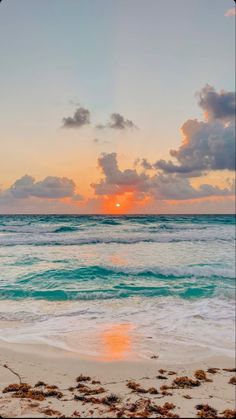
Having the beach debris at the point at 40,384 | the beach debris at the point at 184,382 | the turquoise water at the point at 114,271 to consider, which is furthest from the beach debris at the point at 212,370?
the turquoise water at the point at 114,271

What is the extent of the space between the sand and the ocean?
0.49 m

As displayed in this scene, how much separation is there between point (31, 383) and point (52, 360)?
1008 millimetres

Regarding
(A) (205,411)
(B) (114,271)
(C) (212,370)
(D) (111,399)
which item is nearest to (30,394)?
(D) (111,399)

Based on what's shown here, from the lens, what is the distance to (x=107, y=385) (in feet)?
18.6

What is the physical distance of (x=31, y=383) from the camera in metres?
5.72

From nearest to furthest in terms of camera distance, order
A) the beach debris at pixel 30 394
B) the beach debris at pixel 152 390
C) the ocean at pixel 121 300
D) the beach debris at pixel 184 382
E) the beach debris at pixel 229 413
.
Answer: the beach debris at pixel 229 413 < the beach debris at pixel 30 394 < the beach debris at pixel 152 390 < the beach debris at pixel 184 382 < the ocean at pixel 121 300

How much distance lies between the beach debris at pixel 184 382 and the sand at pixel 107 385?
0.08 m

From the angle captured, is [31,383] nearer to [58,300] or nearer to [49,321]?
[49,321]

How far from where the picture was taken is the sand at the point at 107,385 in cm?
463

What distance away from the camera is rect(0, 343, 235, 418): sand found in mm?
4629

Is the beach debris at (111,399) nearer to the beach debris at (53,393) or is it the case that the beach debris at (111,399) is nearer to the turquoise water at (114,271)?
the beach debris at (53,393)

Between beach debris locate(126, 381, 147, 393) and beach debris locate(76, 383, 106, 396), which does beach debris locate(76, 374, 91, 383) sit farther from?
beach debris locate(126, 381, 147, 393)

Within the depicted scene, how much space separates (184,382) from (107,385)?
45.1 inches

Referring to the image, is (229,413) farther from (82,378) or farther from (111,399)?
(82,378)
